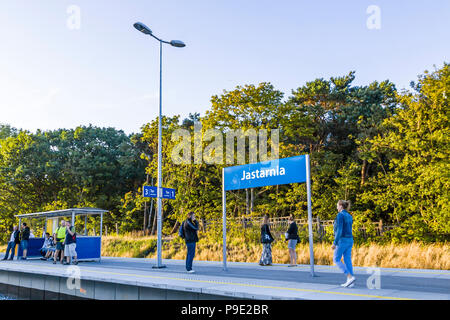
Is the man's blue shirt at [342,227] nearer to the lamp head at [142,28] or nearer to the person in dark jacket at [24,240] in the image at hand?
the lamp head at [142,28]

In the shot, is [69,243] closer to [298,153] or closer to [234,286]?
[234,286]

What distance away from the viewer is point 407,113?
2045cm

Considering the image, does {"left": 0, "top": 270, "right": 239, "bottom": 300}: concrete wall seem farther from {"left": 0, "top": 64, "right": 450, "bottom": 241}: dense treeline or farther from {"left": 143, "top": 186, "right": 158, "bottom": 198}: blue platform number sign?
{"left": 0, "top": 64, "right": 450, "bottom": 241}: dense treeline

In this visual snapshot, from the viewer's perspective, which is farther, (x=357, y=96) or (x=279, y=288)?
(x=357, y=96)

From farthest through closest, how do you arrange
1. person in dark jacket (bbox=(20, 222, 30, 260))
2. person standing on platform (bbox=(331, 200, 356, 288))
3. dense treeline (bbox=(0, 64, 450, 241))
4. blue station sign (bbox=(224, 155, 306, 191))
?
person in dark jacket (bbox=(20, 222, 30, 260))
dense treeline (bbox=(0, 64, 450, 241))
blue station sign (bbox=(224, 155, 306, 191))
person standing on platform (bbox=(331, 200, 356, 288))

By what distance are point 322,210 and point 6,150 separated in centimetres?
3613

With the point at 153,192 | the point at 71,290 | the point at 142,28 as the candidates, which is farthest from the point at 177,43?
the point at 71,290

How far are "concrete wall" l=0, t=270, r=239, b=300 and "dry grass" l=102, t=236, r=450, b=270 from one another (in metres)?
8.78

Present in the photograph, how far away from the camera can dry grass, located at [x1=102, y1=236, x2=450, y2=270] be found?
46.2ft

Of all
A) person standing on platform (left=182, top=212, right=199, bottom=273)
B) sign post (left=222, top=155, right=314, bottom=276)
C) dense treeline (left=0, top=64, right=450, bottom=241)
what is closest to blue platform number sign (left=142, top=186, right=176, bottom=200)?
person standing on platform (left=182, top=212, right=199, bottom=273)
